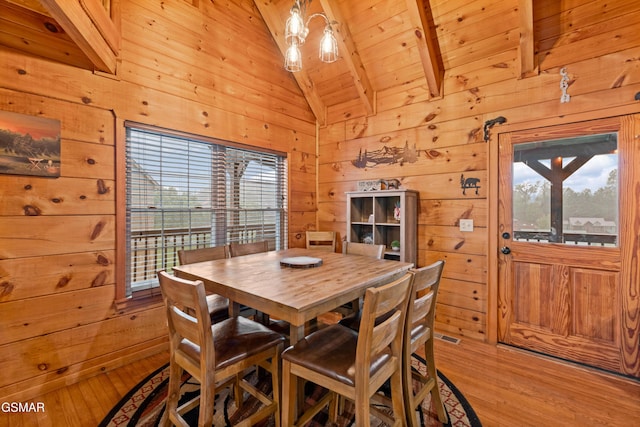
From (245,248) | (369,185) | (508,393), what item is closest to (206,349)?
(245,248)

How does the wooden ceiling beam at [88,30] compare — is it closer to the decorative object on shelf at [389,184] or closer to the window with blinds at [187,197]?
the window with blinds at [187,197]

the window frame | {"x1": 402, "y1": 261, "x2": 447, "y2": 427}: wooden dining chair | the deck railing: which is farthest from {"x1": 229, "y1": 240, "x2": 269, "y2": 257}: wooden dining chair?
the deck railing

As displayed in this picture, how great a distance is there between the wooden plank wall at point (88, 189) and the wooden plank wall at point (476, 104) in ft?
6.15

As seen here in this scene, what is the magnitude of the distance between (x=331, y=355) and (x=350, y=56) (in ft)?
9.88

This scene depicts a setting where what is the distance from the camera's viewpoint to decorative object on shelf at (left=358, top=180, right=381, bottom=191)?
3375 mm

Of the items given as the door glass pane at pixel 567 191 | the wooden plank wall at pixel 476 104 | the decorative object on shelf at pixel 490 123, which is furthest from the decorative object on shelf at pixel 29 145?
the door glass pane at pixel 567 191

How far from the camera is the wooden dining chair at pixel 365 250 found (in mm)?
2580

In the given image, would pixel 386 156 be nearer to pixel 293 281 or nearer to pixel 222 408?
pixel 293 281

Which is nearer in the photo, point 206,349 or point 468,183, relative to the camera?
point 206,349

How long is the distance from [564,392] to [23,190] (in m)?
3.94

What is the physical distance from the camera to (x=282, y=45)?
11.4 ft

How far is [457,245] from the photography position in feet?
9.84

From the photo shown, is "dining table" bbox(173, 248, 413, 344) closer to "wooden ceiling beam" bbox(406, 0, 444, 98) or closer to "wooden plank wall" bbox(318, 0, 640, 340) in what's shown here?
"wooden plank wall" bbox(318, 0, 640, 340)

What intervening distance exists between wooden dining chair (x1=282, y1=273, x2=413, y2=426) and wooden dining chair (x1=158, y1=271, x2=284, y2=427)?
19cm
